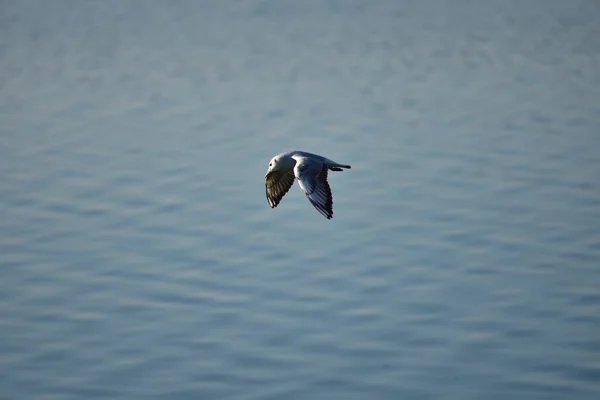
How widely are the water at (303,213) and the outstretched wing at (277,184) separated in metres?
1.35

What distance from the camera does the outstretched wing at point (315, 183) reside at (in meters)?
9.84

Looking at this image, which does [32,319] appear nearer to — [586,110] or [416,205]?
[416,205]

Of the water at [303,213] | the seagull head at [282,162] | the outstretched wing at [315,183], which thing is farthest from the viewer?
the water at [303,213]

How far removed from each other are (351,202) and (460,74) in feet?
21.2

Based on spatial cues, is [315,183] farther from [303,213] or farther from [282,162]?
[303,213]

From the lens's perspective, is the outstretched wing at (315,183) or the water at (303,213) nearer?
the outstretched wing at (315,183)

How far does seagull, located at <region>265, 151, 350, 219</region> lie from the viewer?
32.4 ft

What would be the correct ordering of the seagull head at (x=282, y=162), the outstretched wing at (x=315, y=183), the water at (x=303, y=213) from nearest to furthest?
the outstretched wing at (x=315, y=183)
the seagull head at (x=282, y=162)
the water at (x=303, y=213)

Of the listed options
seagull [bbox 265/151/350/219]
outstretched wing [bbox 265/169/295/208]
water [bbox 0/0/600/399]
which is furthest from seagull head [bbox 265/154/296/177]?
water [bbox 0/0/600/399]

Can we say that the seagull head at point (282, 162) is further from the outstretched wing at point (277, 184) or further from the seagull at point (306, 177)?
the outstretched wing at point (277, 184)

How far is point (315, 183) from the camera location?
998cm

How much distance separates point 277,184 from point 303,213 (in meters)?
3.63

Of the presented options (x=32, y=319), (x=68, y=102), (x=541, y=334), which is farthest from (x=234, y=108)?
(x=541, y=334)

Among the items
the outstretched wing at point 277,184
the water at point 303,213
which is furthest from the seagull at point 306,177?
the water at point 303,213
